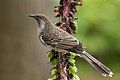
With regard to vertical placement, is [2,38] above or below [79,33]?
below

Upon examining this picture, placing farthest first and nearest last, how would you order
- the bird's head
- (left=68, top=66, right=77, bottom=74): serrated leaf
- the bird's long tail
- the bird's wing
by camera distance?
the bird's wing
the bird's head
the bird's long tail
(left=68, top=66, right=77, bottom=74): serrated leaf

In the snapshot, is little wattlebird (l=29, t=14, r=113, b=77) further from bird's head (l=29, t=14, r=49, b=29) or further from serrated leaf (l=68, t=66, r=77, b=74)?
serrated leaf (l=68, t=66, r=77, b=74)

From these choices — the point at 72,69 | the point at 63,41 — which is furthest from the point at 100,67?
the point at 63,41

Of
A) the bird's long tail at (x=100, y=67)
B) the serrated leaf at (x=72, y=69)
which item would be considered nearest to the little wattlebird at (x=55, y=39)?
the bird's long tail at (x=100, y=67)

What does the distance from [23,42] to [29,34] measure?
0.11 meters

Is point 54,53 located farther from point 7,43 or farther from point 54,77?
point 7,43

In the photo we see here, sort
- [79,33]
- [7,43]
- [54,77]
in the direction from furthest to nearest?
[79,33], [7,43], [54,77]

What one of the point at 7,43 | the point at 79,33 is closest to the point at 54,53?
the point at 7,43

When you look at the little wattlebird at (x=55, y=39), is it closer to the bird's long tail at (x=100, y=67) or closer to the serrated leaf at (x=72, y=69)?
the bird's long tail at (x=100, y=67)

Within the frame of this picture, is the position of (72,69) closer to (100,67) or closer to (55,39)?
(100,67)

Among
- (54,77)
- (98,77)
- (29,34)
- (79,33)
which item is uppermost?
(79,33)

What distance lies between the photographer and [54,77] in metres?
2.62

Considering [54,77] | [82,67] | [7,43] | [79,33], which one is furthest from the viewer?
[82,67]

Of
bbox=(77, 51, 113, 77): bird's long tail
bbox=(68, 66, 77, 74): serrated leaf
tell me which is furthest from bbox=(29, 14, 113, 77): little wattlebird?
bbox=(68, 66, 77, 74): serrated leaf
